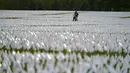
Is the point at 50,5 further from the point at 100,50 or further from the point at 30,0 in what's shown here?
the point at 100,50

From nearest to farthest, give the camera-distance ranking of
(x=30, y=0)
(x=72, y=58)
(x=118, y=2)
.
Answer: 1. (x=72, y=58)
2. (x=118, y=2)
3. (x=30, y=0)

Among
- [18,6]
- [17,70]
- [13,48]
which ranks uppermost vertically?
[17,70]

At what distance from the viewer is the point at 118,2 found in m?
118

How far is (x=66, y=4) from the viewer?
132 meters

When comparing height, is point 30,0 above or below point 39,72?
below

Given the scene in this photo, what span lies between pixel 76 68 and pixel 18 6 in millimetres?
127107

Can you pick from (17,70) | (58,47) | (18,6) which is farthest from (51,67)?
(18,6)

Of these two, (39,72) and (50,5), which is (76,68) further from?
(50,5)

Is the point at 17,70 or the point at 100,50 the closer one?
the point at 17,70

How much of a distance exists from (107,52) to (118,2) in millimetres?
113429

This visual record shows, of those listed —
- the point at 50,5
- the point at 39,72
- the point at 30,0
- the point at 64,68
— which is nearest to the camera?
the point at 39,72

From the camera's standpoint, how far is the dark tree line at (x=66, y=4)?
11769 cm

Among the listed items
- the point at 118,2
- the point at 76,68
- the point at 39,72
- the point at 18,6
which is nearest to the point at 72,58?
the point at 76,68

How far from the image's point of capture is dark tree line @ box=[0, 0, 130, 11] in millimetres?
117694
